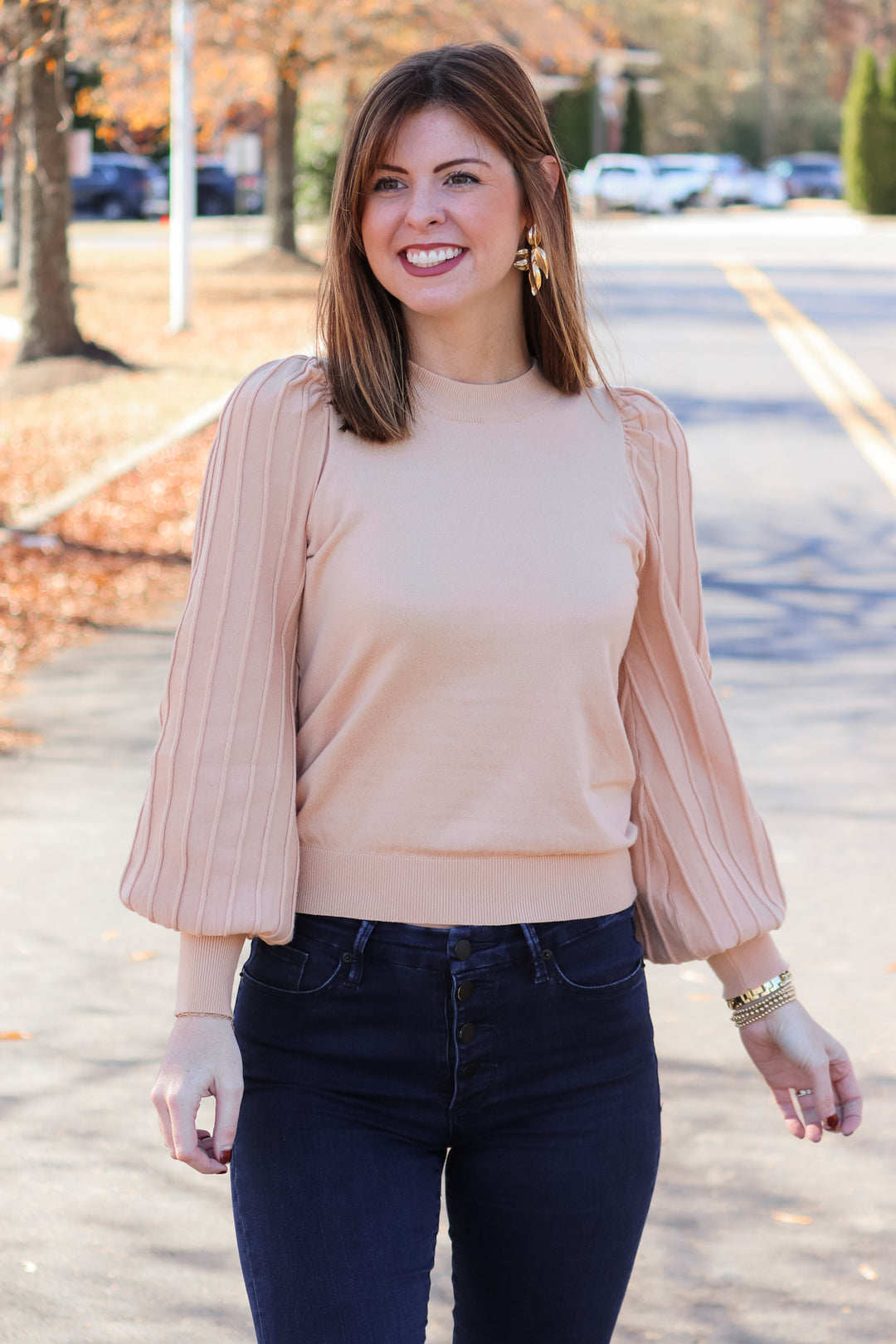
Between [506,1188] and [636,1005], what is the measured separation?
273mm

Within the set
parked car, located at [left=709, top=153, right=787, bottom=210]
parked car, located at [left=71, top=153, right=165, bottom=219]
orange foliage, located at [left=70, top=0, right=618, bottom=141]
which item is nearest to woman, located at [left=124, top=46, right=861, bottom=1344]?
orange foliage, located at [left=70, top=0, right=618, bottom=141]

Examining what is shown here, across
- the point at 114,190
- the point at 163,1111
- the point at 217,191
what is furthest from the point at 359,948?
the point at 217,191

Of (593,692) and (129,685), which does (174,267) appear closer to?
(129,685)

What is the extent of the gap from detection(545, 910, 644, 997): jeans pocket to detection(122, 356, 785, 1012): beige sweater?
32 millimetres

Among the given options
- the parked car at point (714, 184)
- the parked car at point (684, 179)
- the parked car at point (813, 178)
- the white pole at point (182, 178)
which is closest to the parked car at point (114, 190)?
the parked car at point (684, 179)

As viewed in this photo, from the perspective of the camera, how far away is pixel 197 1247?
3.27 m

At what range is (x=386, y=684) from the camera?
1.96 meters

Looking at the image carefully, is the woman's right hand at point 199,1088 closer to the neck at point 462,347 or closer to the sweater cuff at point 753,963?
the sweater cuff at point 753,963

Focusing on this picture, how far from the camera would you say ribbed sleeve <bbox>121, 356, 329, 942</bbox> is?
1.92 metres

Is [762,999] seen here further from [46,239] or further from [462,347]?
[46,239]

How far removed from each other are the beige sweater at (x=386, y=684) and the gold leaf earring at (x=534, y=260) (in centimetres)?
18

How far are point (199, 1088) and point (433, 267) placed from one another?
3.36 ft

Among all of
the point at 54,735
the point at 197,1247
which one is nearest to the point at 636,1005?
the point at 197,1247

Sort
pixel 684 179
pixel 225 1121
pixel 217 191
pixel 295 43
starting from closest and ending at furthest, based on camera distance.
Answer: pixel 225 1121, pixel 295 43, pixel 217 191, pixel 684 179
